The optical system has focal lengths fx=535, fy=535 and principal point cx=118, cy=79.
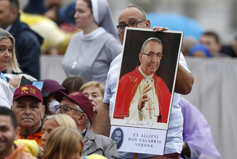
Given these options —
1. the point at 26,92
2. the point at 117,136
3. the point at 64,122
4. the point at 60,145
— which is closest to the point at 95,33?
the point at 26,92

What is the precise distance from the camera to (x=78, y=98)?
479 cm

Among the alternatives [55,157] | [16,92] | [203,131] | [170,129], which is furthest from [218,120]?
[55,157]

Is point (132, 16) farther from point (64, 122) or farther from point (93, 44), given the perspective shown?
point (93, 44)

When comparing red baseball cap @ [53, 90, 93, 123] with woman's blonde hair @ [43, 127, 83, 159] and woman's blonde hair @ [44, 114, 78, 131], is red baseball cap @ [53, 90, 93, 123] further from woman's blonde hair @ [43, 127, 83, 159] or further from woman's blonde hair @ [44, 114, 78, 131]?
woman's blonde hair @ [43, 127, 83, 159]

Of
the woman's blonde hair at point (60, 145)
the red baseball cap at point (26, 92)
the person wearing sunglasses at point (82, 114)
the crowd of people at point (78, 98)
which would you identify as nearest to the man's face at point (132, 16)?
the crowd of people at point (78, 98)

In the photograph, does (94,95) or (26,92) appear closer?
(26,92)

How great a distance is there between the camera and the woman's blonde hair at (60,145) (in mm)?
3584

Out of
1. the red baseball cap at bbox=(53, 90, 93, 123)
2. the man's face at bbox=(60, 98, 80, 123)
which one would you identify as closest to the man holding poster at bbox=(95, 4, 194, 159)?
the red baseball cap at bbox=(53, 90, 93, 123)

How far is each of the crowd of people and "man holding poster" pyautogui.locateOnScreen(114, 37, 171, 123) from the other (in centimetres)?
4

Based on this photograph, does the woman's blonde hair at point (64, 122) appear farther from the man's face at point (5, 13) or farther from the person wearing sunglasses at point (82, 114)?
the man's face at point (5, 13)

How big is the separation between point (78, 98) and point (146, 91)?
2.47 feet

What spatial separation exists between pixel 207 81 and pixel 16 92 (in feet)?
13.1

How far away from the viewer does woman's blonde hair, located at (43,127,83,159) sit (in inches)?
141

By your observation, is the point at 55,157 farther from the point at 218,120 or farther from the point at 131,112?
the point at 218,120
